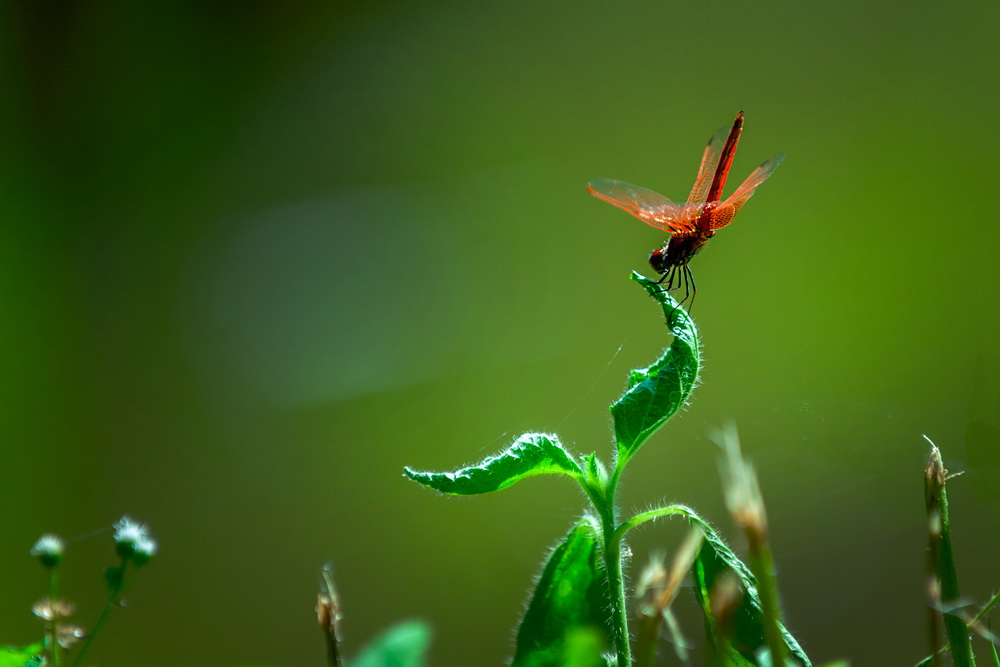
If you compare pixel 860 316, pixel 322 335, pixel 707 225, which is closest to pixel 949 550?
pixel 707 225

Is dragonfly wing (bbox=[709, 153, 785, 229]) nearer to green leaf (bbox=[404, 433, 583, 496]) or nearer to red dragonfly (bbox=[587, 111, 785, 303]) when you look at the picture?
red dragonfly (bbox=[587, 111, 785, 303])

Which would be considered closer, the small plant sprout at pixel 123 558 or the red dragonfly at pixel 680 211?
the small plant sprout at pixel 123 558

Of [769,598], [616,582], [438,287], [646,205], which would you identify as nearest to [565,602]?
[616,582]

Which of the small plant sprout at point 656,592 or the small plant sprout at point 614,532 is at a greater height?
the small plant sprout at point 614,532

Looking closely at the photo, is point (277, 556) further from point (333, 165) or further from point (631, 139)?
point (631, 139)

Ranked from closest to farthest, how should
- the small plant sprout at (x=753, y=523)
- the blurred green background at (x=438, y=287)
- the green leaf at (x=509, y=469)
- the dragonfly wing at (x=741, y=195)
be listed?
the small plant sprout at (x=753, y=523) → the green leaf at (x=509, y=469) → the dragonfly wing at (x=741, y=195) → the blurred green background at (x=438, y=287)

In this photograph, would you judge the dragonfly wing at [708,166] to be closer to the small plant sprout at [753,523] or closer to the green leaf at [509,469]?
the green leaf at [509,469]

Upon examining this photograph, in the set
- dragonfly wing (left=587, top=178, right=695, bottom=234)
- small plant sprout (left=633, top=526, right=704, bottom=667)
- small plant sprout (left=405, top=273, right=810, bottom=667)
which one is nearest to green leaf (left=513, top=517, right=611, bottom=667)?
small plant sprout (left=405, top=273, right=810, bottom=667)

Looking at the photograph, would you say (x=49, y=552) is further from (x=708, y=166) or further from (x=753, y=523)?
(x=708, y=166)

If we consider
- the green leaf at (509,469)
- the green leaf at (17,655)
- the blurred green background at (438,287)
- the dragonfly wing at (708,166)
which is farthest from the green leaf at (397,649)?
the blurred green background at (438,287)
